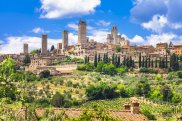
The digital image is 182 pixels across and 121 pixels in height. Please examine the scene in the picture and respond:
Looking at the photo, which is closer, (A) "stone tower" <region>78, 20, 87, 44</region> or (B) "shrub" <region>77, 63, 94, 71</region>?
(B) "shrub" <region>77, 63, 94, 71</region>

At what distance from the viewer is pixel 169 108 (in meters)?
A: 52.4

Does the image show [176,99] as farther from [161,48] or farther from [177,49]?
[161,48]

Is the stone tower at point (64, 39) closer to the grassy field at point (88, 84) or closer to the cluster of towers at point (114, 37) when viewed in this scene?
the cluster of towers at point (114, 37)

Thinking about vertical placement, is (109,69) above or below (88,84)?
above

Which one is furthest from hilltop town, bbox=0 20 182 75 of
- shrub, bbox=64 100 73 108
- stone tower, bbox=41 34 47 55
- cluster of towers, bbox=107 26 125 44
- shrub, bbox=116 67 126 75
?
shrub, bbox=64 100 73 108

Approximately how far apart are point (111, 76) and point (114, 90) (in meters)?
20.8

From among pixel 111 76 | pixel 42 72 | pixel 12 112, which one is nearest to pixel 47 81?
pixel 42 72

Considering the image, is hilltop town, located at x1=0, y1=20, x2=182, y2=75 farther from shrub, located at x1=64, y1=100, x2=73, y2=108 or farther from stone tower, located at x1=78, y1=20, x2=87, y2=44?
shrub, located at x1=64, y1=100, x2=73, y2=108

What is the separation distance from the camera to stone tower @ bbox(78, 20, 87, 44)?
12488 cm

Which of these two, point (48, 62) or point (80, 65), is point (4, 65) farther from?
point (48, 62)

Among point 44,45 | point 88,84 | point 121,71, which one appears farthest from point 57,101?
point 44,45

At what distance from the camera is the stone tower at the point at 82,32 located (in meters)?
125

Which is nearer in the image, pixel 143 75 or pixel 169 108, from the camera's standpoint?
pixel 169 108

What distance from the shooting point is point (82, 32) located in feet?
414
